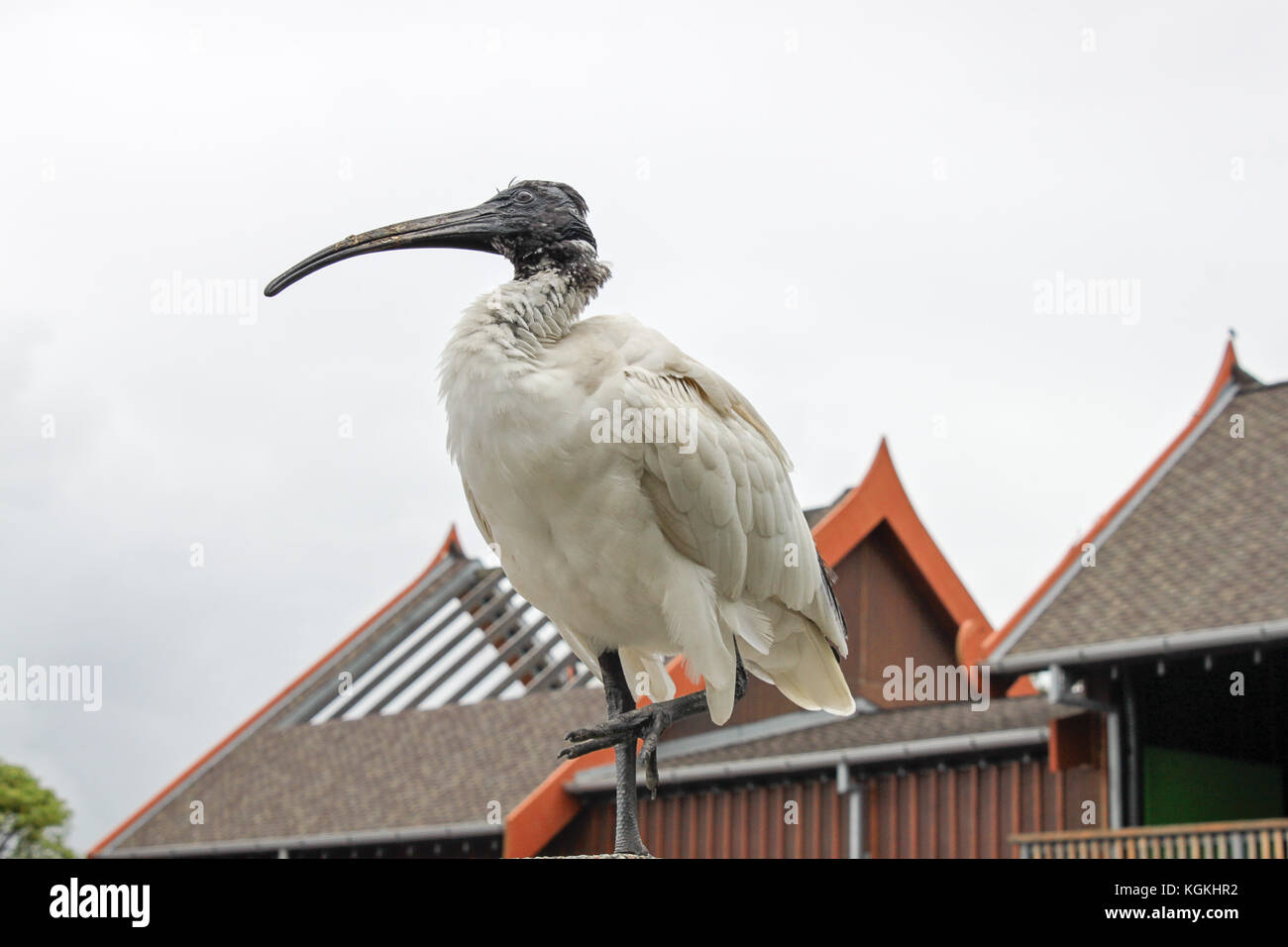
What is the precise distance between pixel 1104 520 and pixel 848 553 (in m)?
3.73

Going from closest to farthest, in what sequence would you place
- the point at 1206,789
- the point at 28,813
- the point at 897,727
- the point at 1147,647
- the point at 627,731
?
the point at 627,731, the point at 1147,647, the point at 1206,789, the point at 897,727, the point at 28,813

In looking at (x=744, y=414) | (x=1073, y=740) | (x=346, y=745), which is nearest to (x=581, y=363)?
(x=744, y=414)

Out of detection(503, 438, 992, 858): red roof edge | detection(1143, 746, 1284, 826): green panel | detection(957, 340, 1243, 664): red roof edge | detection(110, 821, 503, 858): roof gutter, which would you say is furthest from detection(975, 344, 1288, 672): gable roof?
detection(110, 821, 503, 858): roof gutter

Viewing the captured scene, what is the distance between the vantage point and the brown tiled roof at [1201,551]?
13.3m

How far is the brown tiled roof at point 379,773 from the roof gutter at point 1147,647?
5633 mm

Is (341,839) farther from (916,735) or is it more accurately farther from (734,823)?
(916,735)

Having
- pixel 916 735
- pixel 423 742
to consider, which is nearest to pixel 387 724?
pixel 423 742

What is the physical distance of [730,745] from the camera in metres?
17.4

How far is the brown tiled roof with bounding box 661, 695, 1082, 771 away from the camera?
15.0m

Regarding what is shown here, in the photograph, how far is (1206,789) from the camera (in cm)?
1488

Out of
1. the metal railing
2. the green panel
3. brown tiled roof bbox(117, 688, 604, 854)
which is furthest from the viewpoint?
brown tiled roof bbox(117, 688, 604, 854)

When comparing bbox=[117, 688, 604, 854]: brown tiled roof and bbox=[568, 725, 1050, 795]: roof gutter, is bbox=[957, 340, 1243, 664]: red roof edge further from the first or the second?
bbox=[117, 688, 604, 854]: brown tiled roof

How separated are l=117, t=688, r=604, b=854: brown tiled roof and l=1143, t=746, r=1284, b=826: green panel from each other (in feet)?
20.4
